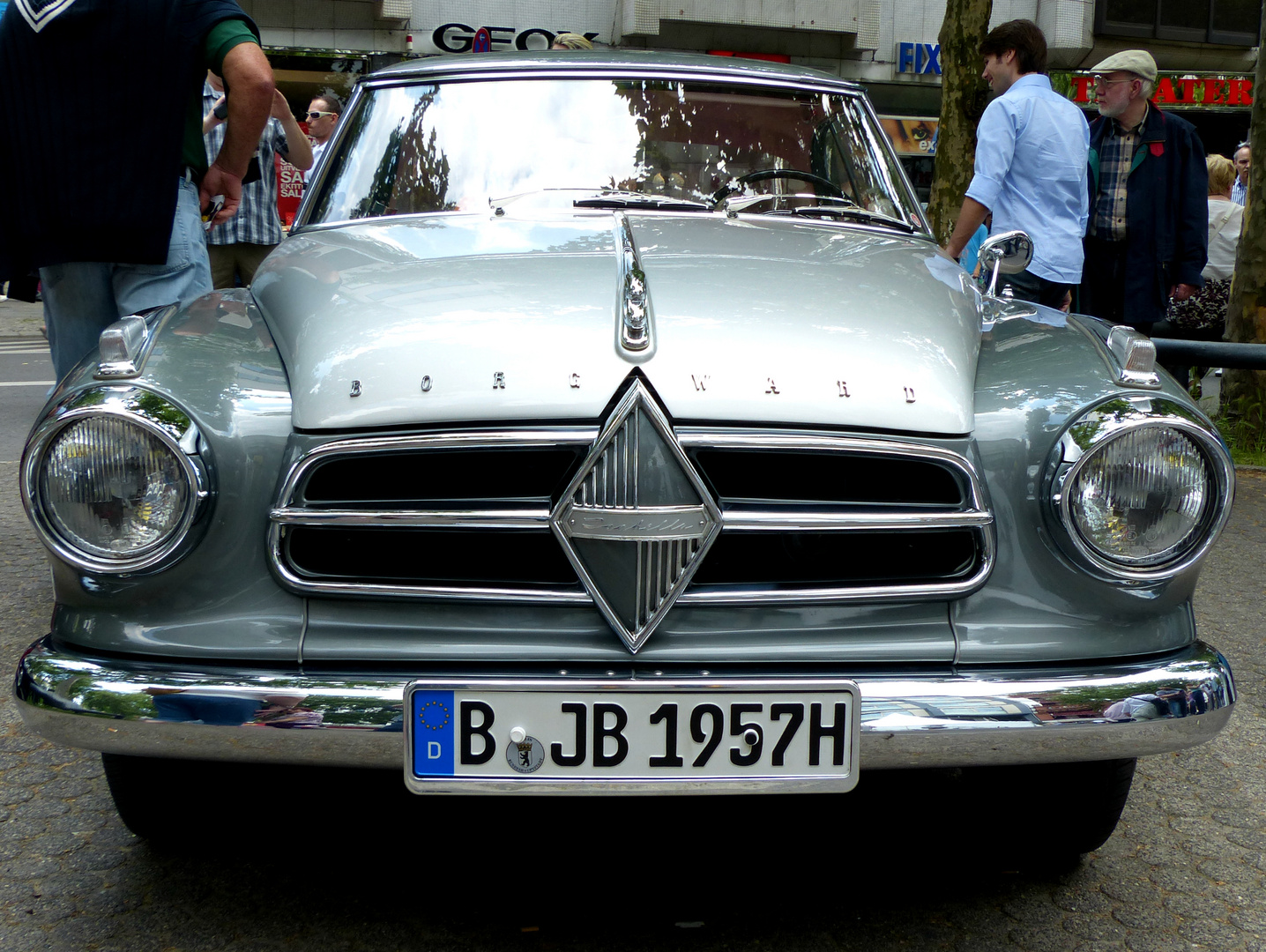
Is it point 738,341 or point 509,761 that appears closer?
point 509,761

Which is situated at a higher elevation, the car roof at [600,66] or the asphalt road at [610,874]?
the car roof at [600,66]

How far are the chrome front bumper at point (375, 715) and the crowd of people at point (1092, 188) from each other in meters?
2.98

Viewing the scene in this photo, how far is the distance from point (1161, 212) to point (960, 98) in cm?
368

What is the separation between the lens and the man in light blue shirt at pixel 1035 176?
5.16 meters

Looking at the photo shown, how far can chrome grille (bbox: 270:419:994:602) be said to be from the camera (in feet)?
6.73

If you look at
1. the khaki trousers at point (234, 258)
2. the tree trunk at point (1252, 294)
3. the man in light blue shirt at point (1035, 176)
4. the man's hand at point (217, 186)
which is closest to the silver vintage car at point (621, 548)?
the man's hand at point (217, 186)

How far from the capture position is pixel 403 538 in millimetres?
2189

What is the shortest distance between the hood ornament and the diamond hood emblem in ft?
0.37

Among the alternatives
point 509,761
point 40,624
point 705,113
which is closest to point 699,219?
point 705,113

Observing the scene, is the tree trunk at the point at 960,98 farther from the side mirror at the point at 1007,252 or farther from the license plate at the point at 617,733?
the license plate at the point at 617,733

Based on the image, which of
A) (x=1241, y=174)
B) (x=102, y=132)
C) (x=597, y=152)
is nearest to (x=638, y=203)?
(x=597, y=152)

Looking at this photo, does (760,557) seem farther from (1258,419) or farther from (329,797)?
(1258,419)

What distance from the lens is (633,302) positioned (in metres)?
2.23

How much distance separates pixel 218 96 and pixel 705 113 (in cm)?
324
